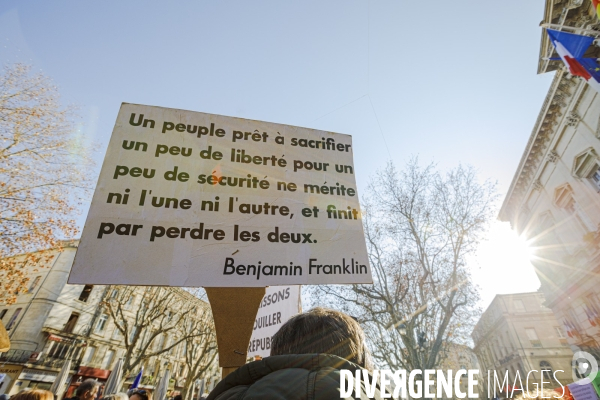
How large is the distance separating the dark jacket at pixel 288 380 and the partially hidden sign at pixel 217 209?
0.83 meters

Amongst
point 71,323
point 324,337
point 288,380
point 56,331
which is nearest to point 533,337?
point 324,337

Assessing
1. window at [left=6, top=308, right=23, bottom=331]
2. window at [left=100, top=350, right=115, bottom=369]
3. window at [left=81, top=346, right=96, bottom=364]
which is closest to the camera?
window at [left=6, top=308, right=23, bottom=331]

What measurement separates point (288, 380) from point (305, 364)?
3.2 inches

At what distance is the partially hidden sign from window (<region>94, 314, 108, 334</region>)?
32.1 meters

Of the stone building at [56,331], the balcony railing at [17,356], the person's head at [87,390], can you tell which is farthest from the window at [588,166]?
the balcony railing at [17,356]

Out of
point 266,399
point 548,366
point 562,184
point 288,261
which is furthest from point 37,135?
point 548,366

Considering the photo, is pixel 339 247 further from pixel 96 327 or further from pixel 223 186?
pixel 96 327

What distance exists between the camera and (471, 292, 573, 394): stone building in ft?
121

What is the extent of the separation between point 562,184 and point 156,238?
22.0 m

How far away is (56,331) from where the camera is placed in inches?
924

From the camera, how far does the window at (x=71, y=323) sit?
2459 centimetres

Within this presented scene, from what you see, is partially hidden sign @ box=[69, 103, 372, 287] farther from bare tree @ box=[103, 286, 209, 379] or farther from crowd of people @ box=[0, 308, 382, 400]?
bare tree @ box=[103, 286, 209, 379]

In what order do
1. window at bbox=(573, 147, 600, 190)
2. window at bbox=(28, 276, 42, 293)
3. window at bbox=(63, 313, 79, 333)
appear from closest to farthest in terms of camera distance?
window at bbox=(573, 147, 600, 190)
window at bbox=(63, 313, 79, 333)
window at bbox=(28, 276, 42, 293)

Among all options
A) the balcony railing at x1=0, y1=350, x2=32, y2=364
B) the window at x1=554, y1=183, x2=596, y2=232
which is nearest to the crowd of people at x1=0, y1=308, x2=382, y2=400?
the window at x1=554, y1=183, x2=596, y2=232
